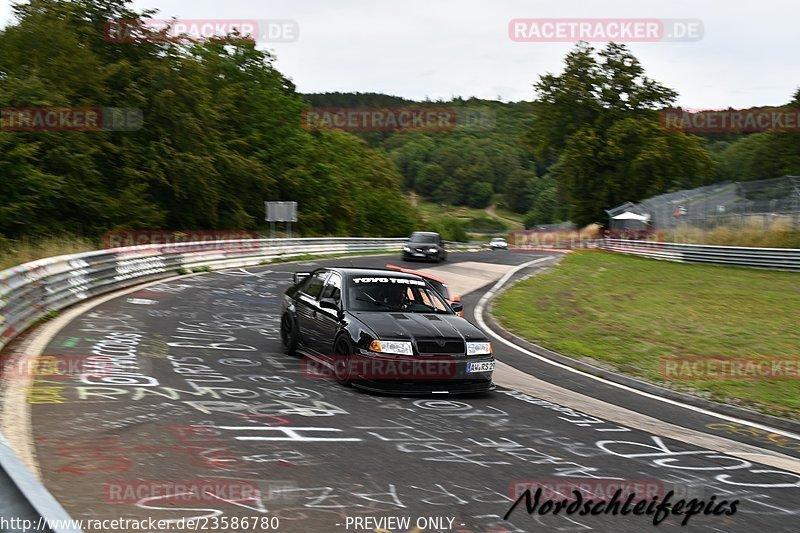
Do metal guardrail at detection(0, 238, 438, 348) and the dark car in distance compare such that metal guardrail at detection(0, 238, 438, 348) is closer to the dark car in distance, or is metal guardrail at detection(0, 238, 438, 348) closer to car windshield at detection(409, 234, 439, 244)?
the dark car in distance

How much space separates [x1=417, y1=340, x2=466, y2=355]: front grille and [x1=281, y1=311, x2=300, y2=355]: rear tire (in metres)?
2.86

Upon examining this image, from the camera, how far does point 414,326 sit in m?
9.34

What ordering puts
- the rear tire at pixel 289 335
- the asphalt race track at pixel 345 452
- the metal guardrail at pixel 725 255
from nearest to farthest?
the asphalt race track at pixel 345 452 → the rear tire at pixel 289 335 → the metal guardrail at pixel 725 255

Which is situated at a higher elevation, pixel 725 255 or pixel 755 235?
pixel 755 235

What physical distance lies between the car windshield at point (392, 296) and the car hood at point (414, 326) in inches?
10.2

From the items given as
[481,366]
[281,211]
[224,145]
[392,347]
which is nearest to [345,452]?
[392,347]

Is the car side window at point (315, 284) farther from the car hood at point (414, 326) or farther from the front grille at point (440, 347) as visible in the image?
the front grille at point (440, 347)

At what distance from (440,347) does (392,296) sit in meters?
1.61

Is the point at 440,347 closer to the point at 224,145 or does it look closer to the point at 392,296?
the point at 392,296

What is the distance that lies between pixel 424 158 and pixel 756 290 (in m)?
169

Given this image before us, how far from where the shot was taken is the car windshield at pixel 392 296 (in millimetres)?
10086

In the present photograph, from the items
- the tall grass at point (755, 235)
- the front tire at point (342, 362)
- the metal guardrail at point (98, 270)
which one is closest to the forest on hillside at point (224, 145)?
the metal guardrail at point (98, 270)

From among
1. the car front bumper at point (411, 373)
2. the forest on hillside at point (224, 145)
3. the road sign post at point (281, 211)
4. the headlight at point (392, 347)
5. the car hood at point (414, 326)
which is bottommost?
the car front bumper at point (411, 373)

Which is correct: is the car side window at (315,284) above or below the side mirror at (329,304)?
above
